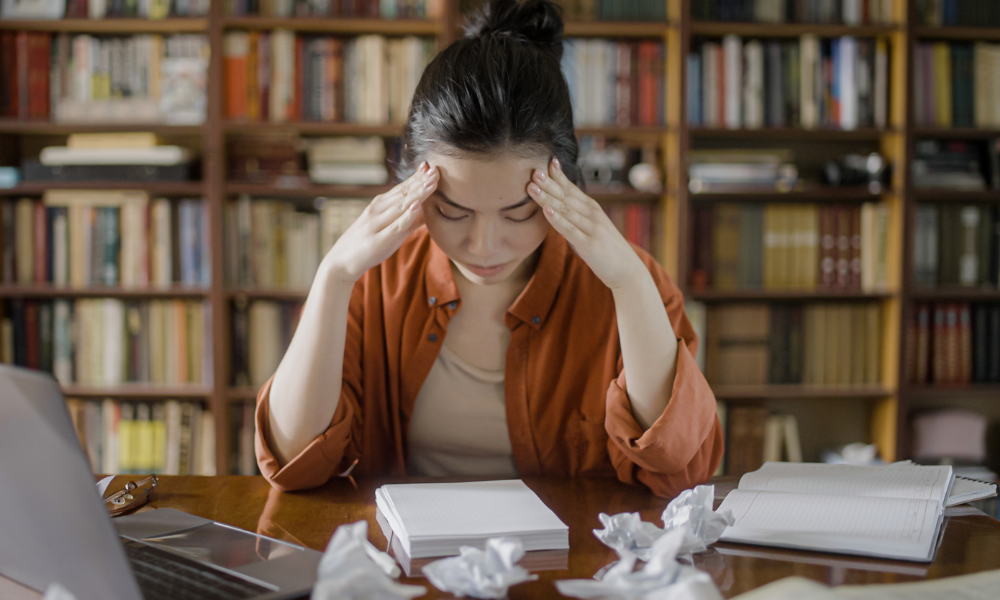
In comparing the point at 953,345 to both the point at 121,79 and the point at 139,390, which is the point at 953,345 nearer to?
the point at 139,390

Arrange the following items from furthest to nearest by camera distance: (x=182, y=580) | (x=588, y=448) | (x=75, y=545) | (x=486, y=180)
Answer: (x=588, y=448) < (x=486, y=180) < (x=182, y=580) < (x=75, y=545)

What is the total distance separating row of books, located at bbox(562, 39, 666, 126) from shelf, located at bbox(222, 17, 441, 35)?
491 millimetres

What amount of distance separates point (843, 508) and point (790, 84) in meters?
1.89

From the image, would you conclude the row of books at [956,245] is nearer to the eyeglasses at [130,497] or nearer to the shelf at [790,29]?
the shelf at [790,29]

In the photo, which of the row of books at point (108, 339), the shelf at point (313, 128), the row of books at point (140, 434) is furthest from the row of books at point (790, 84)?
the row of books at point (140, 434)

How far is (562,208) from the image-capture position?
0.96 metres

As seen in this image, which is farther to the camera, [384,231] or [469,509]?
→ [384,231]

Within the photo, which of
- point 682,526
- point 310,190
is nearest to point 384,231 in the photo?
point 682,526

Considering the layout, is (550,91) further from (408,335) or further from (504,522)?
(504,522)

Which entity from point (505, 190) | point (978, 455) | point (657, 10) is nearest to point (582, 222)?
point (505, 190)

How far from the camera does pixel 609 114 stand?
228 centimetres

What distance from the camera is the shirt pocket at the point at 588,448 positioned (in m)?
1.10

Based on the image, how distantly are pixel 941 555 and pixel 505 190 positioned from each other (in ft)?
2.06

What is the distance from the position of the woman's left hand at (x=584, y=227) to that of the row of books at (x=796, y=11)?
158cm
